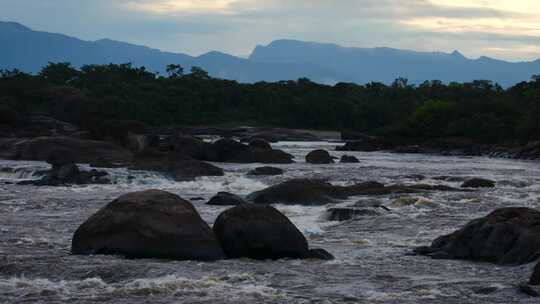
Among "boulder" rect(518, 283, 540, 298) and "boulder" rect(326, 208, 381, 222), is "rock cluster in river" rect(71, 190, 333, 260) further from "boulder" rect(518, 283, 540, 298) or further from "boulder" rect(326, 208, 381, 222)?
"boulder" rect(326, 208, 381, 222)

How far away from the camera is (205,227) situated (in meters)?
17.8

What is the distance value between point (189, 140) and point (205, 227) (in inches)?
1499

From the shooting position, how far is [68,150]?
4734 cm

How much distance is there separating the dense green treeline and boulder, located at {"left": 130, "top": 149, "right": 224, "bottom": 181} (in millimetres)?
43939

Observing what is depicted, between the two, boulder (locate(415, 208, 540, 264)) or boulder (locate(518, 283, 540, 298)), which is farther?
boulder (locate(415, 208, 540, 264))

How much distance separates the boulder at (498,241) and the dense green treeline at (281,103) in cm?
5986

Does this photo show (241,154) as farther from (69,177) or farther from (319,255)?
(319,255)

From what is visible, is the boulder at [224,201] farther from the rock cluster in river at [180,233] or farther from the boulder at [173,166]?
the rock cluster in river at [180,233]

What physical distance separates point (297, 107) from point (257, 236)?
103 meters

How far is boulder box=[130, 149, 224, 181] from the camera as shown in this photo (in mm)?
39938

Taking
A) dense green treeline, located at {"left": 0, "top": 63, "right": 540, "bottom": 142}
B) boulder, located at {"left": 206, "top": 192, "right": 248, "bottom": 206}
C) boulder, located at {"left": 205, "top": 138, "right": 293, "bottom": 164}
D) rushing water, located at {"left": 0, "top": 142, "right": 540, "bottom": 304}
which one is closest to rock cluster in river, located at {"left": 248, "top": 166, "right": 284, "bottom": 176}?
boulder, located at {"left": 205, "top": 138, "right": 293, "bottom": 164}

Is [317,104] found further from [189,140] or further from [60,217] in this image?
[60,217]

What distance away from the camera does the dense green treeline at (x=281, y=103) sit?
89.2m

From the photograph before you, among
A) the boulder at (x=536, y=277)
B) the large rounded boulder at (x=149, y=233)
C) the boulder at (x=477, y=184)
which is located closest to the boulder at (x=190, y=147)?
the boulder at (x=477, y=184)
